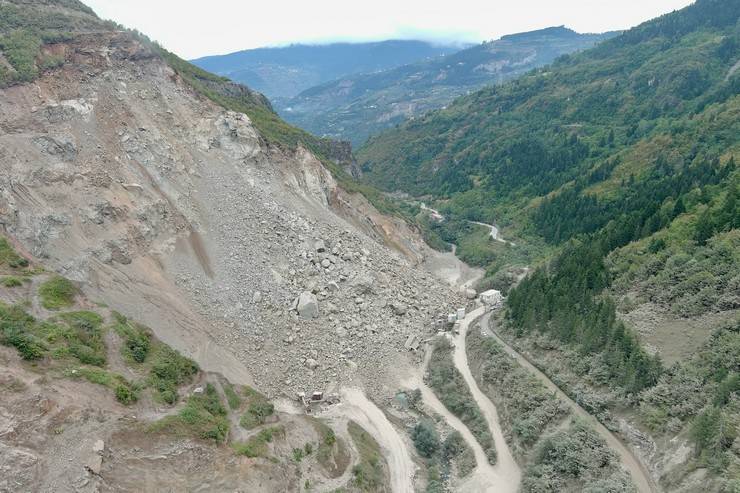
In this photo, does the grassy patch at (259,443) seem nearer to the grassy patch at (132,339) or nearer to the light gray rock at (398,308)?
the grassy patch at (132,339)

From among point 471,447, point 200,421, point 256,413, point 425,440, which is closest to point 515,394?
point 471,447

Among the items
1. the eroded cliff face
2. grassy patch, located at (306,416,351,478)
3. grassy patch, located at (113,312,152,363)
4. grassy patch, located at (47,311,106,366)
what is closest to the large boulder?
the eroded cliff face

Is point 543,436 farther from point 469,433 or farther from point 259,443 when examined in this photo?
point 259,443

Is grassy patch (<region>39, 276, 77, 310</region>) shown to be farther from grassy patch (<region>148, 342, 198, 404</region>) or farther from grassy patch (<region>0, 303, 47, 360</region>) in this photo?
grassy patch (<region>148, 342, 198, 404</region>)

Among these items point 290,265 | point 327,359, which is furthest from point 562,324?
point 290,265

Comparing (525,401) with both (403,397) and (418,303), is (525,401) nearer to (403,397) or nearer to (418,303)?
(403,397)
